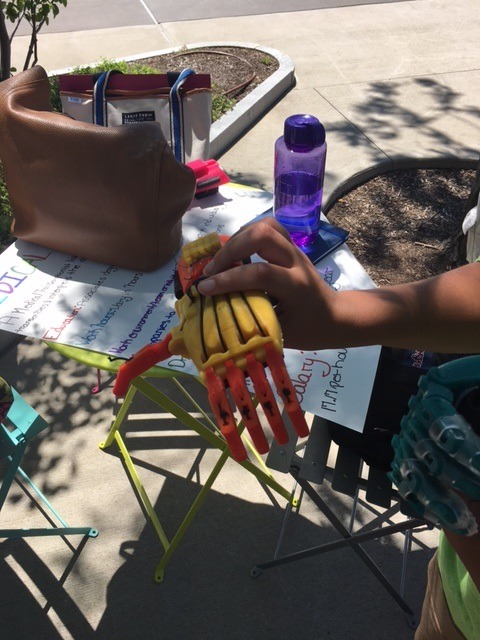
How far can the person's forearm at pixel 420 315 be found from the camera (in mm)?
1169

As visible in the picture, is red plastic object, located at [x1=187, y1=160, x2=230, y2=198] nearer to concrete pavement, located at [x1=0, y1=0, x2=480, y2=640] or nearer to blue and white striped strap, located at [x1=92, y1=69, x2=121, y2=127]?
blue and white striped strap, located at [x1=92, y1=69, x2=121, y2=127]

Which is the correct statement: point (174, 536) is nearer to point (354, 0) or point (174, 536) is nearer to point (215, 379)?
point (215, 379)

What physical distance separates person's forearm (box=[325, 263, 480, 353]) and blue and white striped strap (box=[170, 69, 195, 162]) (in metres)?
1.31

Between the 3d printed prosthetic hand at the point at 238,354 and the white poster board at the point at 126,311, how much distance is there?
22.9 inches

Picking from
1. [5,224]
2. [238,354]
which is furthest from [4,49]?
[238,354]

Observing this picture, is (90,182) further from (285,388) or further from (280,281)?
(285,388)

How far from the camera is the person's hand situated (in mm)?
1134

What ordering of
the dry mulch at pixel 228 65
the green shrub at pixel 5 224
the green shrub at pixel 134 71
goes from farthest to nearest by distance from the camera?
the dry mulch at pixel 228 65 < the green shrub at pixel 134 71 < the green shrub at pixel 5 224

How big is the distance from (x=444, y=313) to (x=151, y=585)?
152 centimetres

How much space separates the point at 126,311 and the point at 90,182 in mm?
415

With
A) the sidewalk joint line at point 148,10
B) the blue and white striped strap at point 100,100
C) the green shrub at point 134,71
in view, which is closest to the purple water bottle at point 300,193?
the blue and white striped strap at point 100,100

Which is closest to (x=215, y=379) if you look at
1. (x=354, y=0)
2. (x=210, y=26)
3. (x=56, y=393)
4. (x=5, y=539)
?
(x=5, y=539)

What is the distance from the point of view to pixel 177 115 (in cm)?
225

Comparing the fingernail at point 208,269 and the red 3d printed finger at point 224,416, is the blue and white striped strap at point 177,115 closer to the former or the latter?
the fingernail at point 208,269
